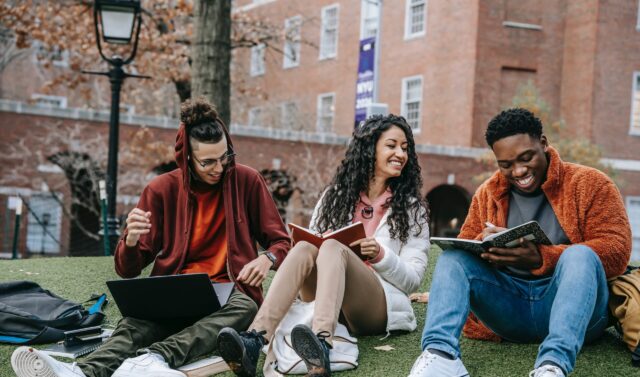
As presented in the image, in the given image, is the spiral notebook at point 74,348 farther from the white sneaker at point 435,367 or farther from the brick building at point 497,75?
the brick building at point 497,75

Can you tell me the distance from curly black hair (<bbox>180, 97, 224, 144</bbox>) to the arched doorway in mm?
20740

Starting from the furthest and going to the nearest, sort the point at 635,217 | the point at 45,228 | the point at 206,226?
the point at 635,217, the point at 45,228, the point at 206,226

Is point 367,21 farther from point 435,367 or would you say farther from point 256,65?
point 435,367

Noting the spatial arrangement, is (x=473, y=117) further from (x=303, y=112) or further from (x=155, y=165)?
Answer: (x=155, y=165)

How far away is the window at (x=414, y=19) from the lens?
2680cm

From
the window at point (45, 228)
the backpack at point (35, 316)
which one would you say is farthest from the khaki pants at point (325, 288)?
the window at point (45, 228)

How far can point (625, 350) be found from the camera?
4590 mm

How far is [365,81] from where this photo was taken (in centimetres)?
1152

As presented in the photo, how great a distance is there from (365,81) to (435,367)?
805cm

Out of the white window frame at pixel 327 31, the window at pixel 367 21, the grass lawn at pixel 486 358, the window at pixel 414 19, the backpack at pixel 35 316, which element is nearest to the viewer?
the grass lawn at pixel 486 358

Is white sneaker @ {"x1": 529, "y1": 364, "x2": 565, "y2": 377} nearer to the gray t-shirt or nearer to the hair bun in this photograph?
the gray t-shirt

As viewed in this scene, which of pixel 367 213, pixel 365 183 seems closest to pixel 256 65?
pixel 365 183

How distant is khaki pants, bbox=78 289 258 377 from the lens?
13.9 ft

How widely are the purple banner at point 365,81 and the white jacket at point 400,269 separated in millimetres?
6289
